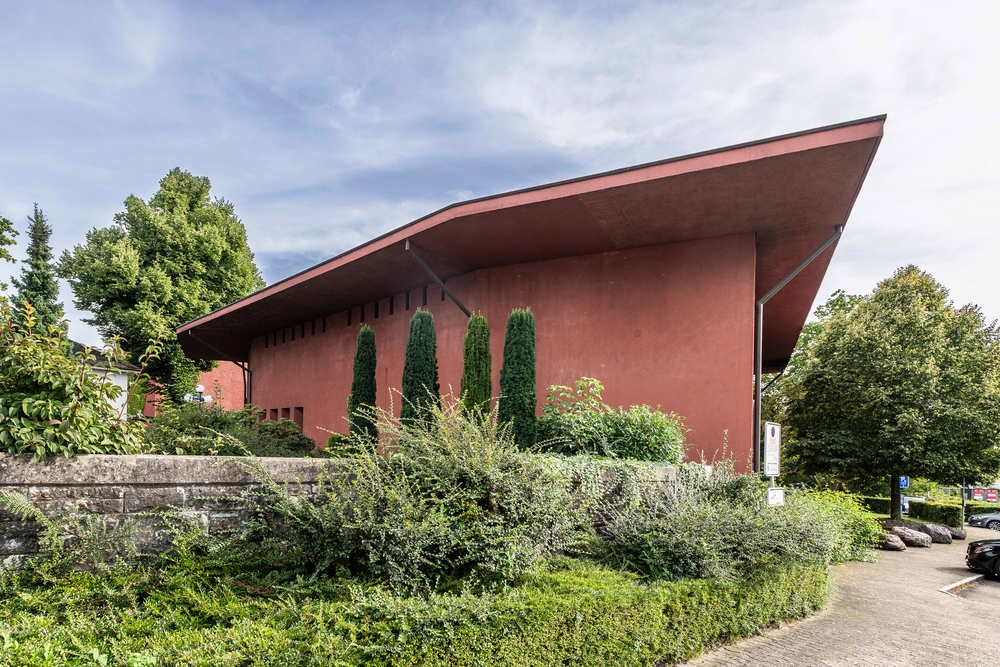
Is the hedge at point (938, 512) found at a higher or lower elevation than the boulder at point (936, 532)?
lower

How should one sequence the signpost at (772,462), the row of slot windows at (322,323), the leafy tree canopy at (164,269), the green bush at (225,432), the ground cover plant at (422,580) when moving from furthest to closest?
the leafy tree canopy at (164,269), the row of slot windows at (322,323), the green bush at (225,432), the signpost at (772,462), the ground cover plant at (422,580)

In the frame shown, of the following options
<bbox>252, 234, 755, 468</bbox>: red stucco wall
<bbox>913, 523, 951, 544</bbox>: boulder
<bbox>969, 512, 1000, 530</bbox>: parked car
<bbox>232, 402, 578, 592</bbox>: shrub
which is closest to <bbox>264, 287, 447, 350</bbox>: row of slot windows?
<bbox>252, 234, 755, 468</bbox>: red stucco wall

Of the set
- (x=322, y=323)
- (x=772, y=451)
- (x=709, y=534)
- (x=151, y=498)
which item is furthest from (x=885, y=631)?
(x=322, y=323)

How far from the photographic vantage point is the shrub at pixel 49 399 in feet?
13.6

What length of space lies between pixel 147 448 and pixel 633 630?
15.4 feet

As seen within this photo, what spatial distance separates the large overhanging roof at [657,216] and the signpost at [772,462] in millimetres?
3441

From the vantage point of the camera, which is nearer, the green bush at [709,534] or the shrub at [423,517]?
the shrub at [423,517]

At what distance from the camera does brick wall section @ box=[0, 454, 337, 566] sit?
406 centimetres

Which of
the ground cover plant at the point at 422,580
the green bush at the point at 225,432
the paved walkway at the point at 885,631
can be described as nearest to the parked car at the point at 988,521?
the paved walkway at the point at 885,631

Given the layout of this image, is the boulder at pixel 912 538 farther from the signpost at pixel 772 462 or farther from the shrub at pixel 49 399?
the shrub at pixel 49 399

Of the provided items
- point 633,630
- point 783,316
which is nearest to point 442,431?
point 633,630

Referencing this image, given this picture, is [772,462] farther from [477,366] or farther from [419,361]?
[419,361]

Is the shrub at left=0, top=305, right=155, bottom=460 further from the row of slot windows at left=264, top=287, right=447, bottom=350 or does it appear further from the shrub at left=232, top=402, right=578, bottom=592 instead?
the row of slot windows at left=264, top=287, right=447, bottom=350

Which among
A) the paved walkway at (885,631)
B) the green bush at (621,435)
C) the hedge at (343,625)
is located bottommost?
the paved walkway at (885,631)
